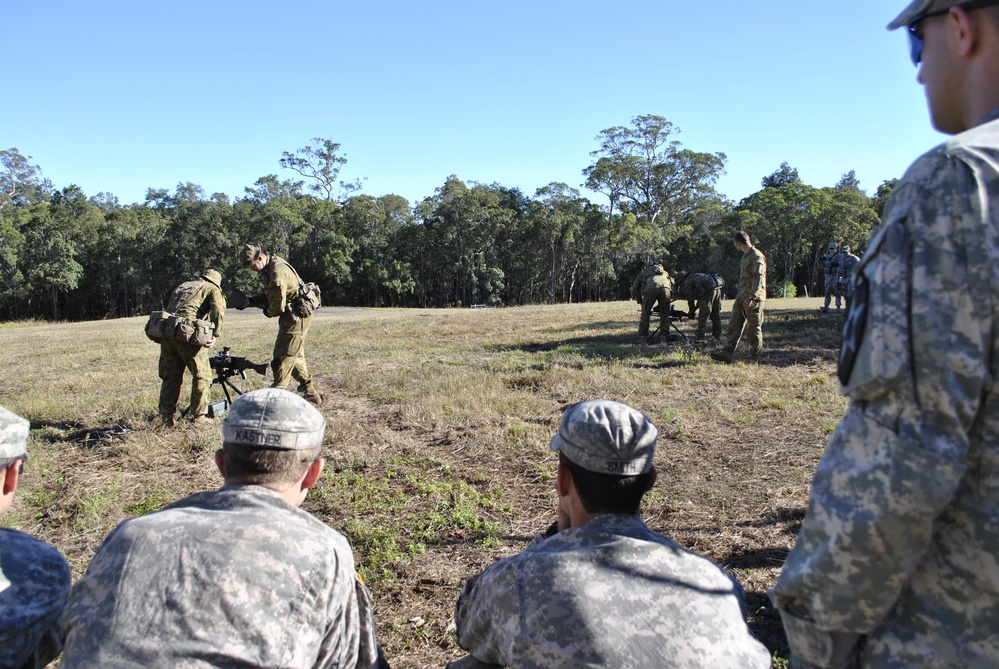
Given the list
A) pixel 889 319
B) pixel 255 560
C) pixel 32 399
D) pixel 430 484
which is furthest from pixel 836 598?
pixel 32 399

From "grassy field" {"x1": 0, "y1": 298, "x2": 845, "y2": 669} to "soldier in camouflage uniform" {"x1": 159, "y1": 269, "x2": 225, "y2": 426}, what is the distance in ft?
1.00

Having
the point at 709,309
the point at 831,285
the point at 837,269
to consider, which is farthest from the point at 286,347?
the point at 837,269

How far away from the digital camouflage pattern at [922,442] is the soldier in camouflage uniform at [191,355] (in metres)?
6.43

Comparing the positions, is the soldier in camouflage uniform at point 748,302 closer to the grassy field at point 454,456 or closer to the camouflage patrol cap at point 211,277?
the grassy field at point 454,456

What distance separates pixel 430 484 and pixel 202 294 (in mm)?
3343

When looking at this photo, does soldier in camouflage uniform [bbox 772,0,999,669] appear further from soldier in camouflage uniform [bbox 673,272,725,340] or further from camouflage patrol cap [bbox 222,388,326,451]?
soldier in camouflage uniform [bbox 673,272,725,340]

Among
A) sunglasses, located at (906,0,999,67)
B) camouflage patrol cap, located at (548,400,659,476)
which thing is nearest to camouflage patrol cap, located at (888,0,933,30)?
sunglasses, located at (906,0,999,67)

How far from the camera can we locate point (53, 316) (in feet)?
142

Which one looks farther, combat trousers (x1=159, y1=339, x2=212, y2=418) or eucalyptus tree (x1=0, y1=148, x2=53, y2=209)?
eucalyptus tree (x1=0, y1=148, x2=53, y2=209)

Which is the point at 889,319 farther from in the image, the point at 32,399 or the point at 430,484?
the point at 32,399

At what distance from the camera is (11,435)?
1908 millimetres

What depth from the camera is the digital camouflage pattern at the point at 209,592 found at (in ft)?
5.34

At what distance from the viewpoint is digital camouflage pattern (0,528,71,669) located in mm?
1793

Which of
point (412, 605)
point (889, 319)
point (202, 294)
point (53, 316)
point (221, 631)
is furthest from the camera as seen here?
point (53, 316)
